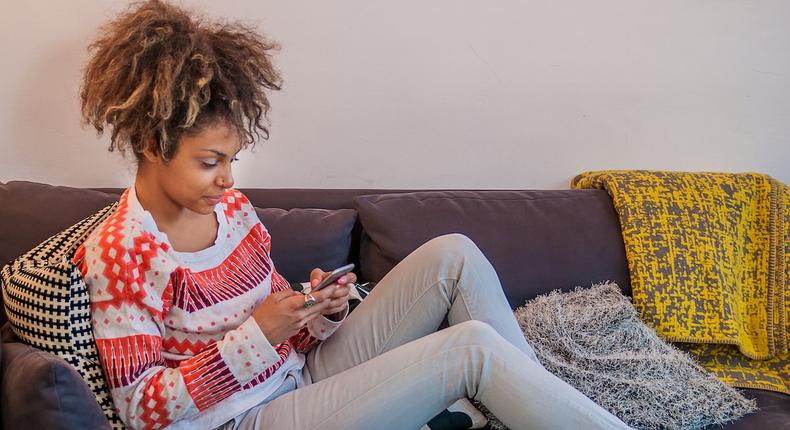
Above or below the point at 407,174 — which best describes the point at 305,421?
below

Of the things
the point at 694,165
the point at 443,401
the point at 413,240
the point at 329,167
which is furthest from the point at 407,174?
the point at 443,401

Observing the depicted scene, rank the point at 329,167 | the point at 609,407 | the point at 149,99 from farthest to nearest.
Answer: the point at 329,167 < the point at 609,407 < the point at 149,99

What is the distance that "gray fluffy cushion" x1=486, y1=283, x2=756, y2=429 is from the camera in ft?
5.13

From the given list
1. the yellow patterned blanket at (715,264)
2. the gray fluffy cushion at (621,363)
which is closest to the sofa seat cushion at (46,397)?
the gray fluffy cushion at (621,363)

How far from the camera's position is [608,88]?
2127mm

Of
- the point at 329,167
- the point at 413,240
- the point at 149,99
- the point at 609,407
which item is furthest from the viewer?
the point at 329,167

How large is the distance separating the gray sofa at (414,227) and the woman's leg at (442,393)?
55 centimetres

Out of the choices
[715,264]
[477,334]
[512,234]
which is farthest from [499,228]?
[477,334]

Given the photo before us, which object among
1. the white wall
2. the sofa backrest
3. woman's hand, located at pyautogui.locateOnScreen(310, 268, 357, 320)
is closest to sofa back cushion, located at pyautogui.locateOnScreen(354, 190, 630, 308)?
the sofa backrest

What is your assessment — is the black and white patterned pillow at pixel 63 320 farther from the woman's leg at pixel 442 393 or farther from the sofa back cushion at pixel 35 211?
the sofa back cushion at pixel 35 211

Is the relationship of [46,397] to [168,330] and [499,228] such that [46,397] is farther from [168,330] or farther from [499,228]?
[499,228]

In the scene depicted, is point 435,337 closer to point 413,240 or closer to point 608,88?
point 413,240

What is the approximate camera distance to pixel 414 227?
1833mm

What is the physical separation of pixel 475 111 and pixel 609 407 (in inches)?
34.9
